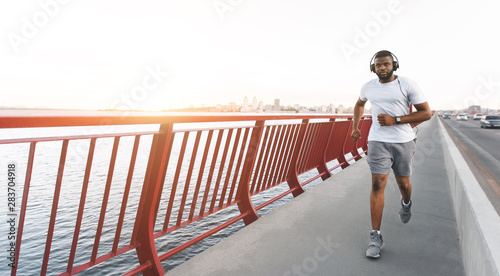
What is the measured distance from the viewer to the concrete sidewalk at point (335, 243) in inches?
104

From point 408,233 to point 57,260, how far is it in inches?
286

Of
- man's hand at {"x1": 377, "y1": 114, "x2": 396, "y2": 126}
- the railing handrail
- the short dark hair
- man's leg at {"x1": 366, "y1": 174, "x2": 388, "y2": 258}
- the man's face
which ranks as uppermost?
the short dark hair

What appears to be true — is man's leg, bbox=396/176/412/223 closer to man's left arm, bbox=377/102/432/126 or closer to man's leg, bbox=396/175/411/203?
man's leg, bbox=396/175/411/203

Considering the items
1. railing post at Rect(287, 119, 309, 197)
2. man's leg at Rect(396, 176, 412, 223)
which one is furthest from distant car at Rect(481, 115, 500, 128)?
man's leg at Rect(396, 176, 412, 223)

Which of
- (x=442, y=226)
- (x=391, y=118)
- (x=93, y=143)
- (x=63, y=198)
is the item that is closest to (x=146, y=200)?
(x=93, y=143)

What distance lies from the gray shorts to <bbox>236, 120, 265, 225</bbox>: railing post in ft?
4.34

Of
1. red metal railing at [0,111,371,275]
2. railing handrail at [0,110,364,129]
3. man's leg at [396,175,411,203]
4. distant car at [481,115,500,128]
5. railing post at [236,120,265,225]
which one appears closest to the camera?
railing handrail at [0,110,364,129]

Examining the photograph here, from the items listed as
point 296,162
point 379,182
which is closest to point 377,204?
point 379,182

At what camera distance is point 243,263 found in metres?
2.71

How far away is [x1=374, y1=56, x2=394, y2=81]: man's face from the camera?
2.95 m

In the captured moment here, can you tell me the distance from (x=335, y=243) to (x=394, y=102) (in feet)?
4.86

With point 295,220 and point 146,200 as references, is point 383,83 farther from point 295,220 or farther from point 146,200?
point 146,200

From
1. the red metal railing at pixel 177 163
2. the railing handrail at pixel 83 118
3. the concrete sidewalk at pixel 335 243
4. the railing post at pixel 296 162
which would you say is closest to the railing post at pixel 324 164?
the red metal railing at pixel 177 163

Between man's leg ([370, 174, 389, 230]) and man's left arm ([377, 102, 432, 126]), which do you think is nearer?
man's left arm ([377, 102, 432, 126])
